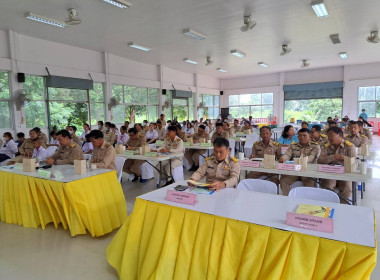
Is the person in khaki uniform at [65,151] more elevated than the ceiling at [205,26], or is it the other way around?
the ceiling at [205,26]

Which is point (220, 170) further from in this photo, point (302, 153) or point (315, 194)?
point (302, 153)

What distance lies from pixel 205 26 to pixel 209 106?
9.56 metres

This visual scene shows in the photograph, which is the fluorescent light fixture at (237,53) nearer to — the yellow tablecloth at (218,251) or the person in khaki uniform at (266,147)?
the person in khaki uniform at (266,147)

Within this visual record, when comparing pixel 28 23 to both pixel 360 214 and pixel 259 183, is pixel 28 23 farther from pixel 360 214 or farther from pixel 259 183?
pixel 360 214

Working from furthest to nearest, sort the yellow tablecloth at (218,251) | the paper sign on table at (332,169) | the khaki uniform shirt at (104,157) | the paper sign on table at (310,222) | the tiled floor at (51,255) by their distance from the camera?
1. the khaki uniform shirt at (104,157)
2. the paper sign on table at (332,169)
3. the tiled floor at (51,255)
4. the paper sign on table at (310,222)
5. the yellow tablecloth at (218,251)

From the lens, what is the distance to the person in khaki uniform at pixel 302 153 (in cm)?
328

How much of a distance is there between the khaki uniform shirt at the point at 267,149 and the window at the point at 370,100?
11.5 m

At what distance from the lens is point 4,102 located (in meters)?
6.94

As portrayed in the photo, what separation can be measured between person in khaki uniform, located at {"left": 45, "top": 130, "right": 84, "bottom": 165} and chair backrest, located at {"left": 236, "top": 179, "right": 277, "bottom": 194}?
2.48 m

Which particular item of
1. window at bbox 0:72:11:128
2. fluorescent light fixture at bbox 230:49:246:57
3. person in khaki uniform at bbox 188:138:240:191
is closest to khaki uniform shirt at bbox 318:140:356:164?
person in khaki uniform at bbox 188:138:240:191

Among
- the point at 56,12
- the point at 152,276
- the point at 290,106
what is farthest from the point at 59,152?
the point at 290,106

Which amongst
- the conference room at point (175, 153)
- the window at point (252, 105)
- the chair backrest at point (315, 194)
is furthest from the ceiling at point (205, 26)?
the window at point (252, 105)

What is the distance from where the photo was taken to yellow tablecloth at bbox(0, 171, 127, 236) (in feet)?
8.61

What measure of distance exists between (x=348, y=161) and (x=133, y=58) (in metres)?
8.92
